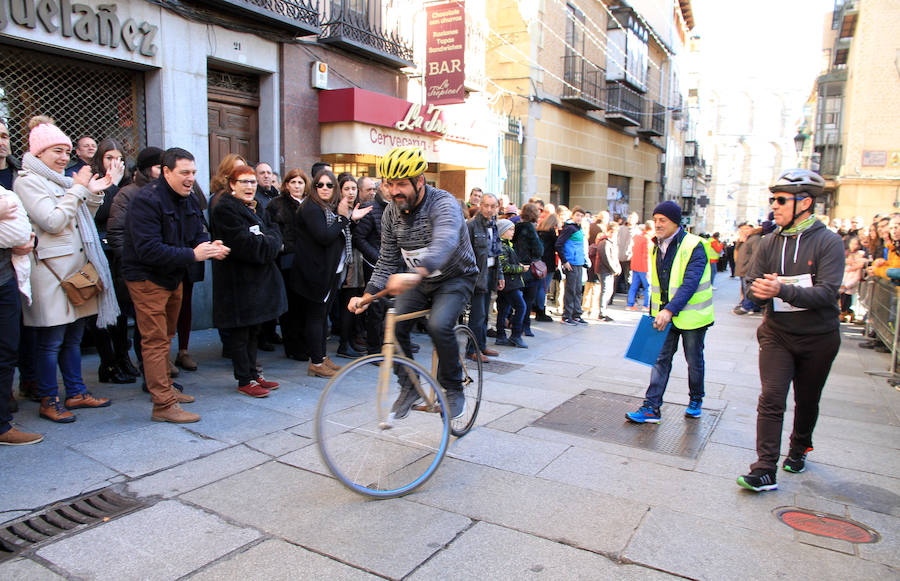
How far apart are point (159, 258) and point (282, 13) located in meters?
6.00

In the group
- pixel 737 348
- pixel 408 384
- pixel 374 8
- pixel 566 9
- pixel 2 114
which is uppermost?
pixel 566 9

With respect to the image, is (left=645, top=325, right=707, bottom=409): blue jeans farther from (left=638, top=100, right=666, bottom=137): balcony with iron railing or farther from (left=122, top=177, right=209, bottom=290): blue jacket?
(left=638, top=100, right=666, bottom=137): balcony with iron railing

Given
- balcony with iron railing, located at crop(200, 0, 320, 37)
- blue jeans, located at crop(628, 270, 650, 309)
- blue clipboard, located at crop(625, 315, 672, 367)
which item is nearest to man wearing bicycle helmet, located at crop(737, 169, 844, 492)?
blue clipboard, located at crop(625, 315, 672, 367)

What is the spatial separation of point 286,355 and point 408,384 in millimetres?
3526

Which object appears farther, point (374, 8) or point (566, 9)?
point (566, 9)

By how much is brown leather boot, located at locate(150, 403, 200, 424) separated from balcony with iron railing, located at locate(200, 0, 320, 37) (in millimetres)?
5890

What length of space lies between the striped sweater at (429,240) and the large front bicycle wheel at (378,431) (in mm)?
691

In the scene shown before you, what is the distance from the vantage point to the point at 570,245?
33.4 feet

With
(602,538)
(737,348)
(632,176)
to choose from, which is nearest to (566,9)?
(632,176)

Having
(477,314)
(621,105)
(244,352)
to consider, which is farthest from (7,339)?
(621,105)

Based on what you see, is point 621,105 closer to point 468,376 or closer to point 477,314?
point 477,314

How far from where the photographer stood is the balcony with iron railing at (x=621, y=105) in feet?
72.1

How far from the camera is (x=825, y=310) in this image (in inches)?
151

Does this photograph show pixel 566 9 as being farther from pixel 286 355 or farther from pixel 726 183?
pixel 726 183
